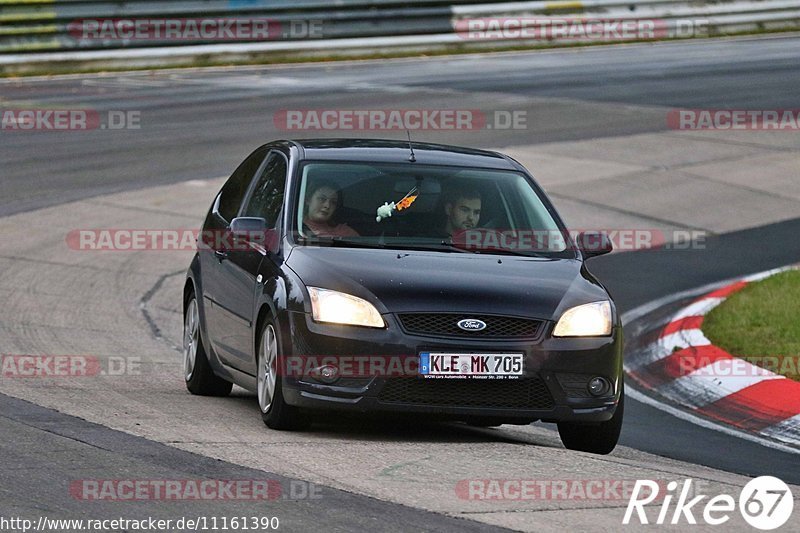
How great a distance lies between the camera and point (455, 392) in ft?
27.4

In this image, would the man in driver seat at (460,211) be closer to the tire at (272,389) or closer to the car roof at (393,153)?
the car roof at (393,153)

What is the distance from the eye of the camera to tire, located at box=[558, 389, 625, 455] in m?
8.84

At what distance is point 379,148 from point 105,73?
67.6 feet

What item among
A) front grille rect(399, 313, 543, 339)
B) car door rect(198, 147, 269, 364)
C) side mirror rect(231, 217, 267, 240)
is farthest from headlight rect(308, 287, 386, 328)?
car door rect(198, 147, 269, 364)

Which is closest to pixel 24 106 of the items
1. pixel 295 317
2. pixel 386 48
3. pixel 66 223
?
pixel 66 223

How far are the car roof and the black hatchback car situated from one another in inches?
0.7

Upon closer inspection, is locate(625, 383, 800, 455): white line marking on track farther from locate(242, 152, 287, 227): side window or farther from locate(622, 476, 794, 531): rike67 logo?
locate(242, 152, 287, 227): side window

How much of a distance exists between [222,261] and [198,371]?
773 mm

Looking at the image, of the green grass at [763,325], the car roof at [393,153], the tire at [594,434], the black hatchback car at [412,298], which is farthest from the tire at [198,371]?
the green grass at [763,325]

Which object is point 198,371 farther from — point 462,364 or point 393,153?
point 462,364

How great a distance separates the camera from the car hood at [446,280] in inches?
330

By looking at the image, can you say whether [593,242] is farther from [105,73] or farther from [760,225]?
[105,73]

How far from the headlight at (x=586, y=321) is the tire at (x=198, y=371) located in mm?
2606

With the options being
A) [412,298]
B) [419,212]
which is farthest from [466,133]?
[412,298]
